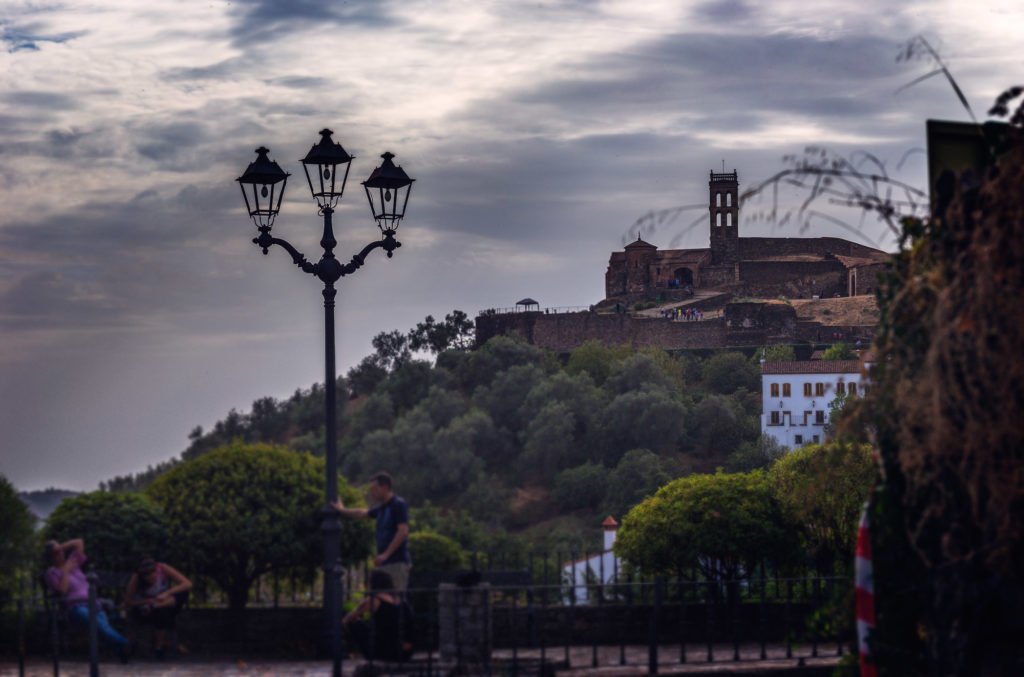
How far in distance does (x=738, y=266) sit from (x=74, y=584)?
8882 cm

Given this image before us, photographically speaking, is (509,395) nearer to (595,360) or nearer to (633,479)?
(595,360)

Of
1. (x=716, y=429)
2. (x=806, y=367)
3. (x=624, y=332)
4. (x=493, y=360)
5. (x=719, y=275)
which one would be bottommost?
(x=716, y=429)

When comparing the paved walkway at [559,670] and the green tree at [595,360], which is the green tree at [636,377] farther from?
the paved walkway at [559,670]

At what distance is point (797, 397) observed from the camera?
2719 inches

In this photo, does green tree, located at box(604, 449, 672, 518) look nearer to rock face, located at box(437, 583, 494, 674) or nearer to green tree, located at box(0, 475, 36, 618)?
green tree, located at box(0, 475, 36, 618)

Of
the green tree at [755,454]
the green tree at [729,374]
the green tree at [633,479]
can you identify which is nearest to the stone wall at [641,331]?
the green tree at [729,374]

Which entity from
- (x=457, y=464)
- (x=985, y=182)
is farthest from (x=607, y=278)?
(x=985, y=182)

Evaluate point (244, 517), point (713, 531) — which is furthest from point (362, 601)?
point (713, 531)

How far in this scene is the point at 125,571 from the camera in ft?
40.0

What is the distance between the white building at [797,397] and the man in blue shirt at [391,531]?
57.6m

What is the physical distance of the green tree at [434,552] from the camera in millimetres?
14672

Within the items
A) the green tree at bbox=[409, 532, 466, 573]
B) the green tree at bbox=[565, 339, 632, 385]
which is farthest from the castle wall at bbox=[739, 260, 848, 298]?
the green tree at bbox=[409, 532, 466, 573]

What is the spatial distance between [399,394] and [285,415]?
24.6ft

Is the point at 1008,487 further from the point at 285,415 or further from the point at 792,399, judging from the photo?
the point at 792,399
